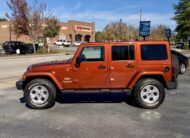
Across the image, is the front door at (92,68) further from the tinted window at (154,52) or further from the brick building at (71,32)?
the brick building at (71,32)

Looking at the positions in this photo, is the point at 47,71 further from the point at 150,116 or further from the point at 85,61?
the point at 150,116

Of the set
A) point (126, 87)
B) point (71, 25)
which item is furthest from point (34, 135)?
point (71, 25)

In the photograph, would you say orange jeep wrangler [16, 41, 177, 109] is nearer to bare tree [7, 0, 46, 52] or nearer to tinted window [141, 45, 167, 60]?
tinted window [141, 45, 167, 60]

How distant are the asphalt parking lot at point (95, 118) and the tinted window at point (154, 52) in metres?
1.30

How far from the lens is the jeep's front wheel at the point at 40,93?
8102mm

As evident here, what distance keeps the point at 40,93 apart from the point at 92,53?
1700 mm

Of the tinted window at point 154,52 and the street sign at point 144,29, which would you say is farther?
the street sign at point 144,29

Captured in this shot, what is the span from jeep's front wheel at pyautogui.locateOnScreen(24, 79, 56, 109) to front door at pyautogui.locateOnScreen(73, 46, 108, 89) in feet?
2.31

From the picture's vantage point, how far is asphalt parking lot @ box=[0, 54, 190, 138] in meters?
6.01

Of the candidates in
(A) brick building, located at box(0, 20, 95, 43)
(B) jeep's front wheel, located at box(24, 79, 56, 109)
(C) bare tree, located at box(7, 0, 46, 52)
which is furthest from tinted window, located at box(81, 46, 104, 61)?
(A) brick building, located at box(0, 20, 95, 43)

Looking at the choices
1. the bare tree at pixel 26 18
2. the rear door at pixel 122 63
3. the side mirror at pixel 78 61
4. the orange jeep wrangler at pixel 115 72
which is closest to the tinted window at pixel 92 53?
the orange jeep wrangler at pixel 115 72

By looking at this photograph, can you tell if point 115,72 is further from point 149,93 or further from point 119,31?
point 119,31

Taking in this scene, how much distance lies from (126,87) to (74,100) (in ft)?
5.77

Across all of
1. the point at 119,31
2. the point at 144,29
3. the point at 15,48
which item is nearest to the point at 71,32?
the point at 119,31
